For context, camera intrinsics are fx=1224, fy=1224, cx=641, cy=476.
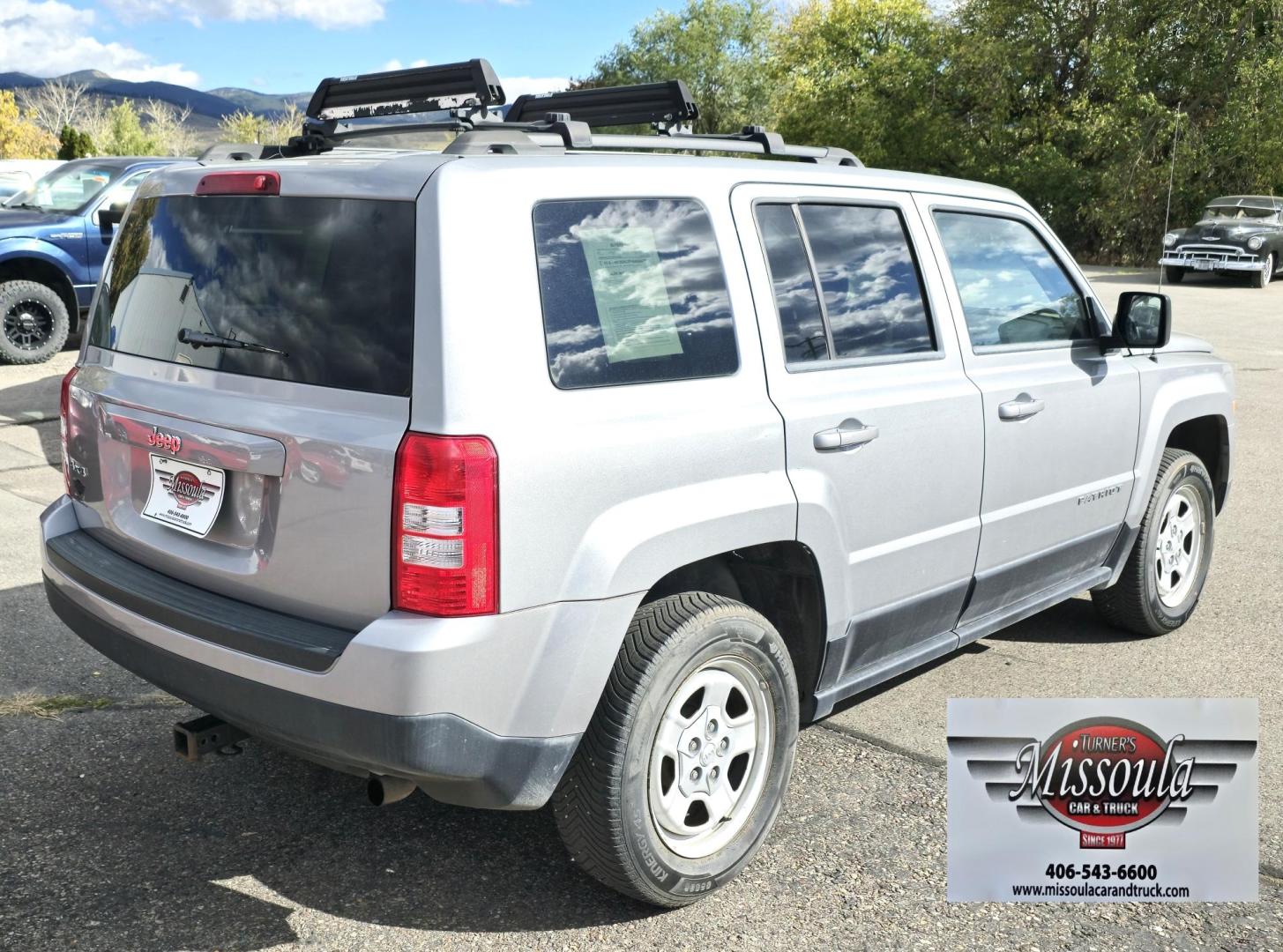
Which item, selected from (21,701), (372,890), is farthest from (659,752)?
(21,701)

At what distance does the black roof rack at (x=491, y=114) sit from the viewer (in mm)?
3617

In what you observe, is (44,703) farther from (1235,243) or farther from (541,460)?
(1235,243)

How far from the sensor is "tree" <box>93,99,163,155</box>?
4500 centimetres

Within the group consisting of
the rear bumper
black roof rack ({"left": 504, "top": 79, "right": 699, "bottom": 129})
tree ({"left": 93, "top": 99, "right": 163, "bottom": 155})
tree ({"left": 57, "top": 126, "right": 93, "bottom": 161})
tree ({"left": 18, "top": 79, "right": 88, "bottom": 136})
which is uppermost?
tree ({"left": 18, "top": 79, "right": 88, "bottom": 136})

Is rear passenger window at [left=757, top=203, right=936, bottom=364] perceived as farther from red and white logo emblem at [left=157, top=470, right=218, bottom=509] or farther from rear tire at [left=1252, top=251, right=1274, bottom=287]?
rear tire at [left=1252, top=251, right=1274, bottom=287]

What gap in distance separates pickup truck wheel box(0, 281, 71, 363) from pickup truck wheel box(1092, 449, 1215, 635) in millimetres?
10084

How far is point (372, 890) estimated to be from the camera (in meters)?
3.24

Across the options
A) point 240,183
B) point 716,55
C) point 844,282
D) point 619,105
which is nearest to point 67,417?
point 240,183

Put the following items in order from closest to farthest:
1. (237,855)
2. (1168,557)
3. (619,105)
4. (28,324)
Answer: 1. (237,855)
2. (619,105)
3. (1168,557)
4. (28,324)

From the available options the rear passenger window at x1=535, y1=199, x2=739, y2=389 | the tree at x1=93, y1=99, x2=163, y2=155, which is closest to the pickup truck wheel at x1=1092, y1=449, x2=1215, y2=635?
the rear passenger window at x1=535, y1=199, x2=739, y2=389

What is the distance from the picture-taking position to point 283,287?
2.94 meters

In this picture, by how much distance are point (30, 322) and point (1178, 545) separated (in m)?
10.3

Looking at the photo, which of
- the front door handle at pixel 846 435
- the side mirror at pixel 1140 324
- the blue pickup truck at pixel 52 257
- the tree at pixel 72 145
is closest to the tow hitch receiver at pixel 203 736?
the front door handle at pixel 846 435

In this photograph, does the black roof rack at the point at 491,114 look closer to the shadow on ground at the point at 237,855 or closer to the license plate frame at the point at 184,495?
the license plate frame at the point at 184,495
